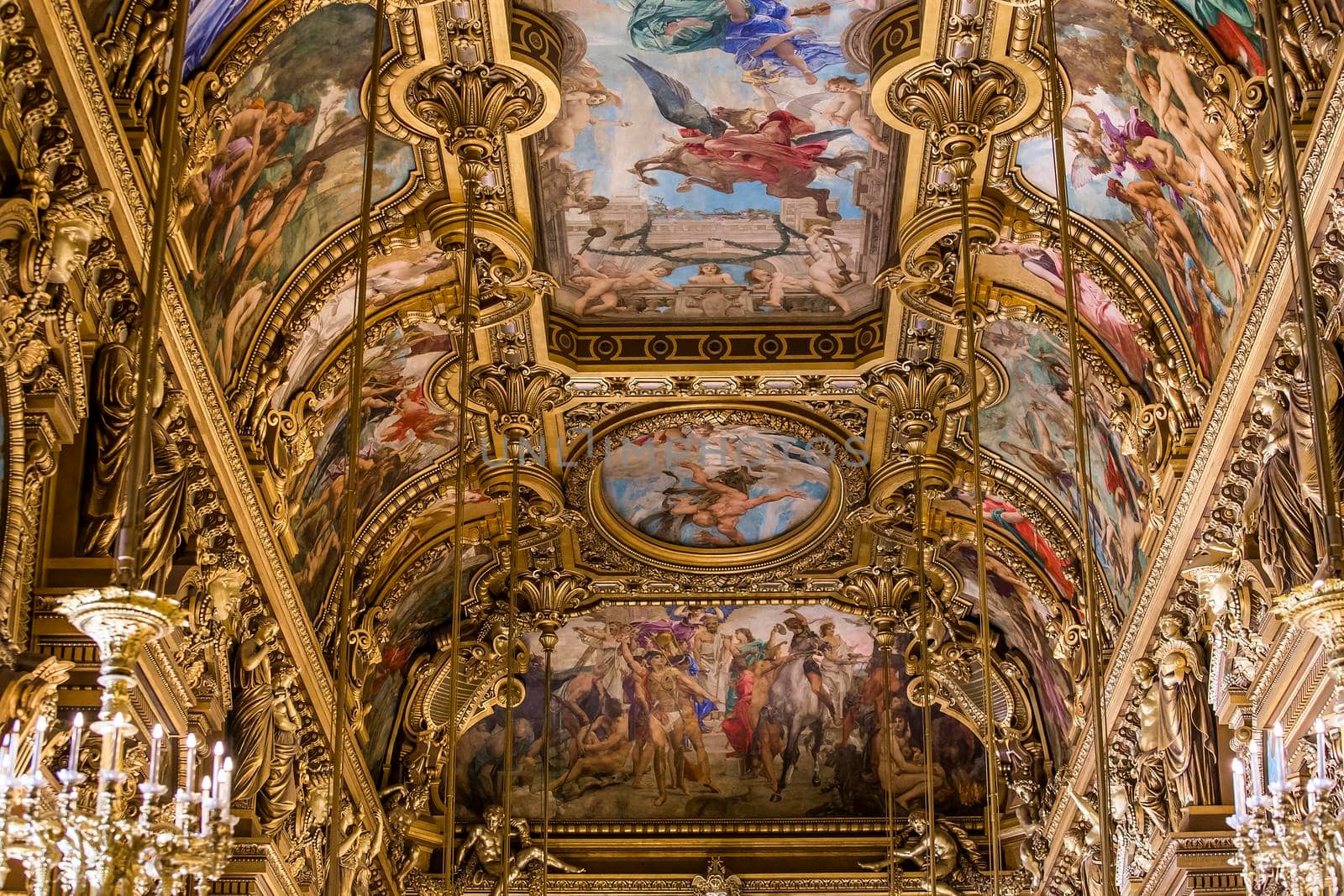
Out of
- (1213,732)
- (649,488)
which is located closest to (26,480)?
(1213,732)

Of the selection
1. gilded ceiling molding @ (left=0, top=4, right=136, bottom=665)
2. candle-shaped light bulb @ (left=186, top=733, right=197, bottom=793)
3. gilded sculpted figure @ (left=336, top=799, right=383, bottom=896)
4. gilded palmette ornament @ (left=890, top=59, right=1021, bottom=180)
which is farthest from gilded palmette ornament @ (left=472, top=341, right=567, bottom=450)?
candle-shaped light bulb @ (left=186, top=733, right=197, bottom=793)

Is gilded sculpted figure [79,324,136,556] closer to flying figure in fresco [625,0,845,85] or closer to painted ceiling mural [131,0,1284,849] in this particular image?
painted ceiling mural [131,0,1284,849]

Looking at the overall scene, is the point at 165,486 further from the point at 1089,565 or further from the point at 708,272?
the point at 708,272

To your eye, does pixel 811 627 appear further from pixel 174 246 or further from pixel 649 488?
pixel 174 246

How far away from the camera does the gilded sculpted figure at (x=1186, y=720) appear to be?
52.7ft

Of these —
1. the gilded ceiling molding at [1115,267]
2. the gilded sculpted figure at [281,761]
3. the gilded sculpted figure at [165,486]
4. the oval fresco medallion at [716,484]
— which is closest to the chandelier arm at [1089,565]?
the gilded ceiling molding at [1115,267]

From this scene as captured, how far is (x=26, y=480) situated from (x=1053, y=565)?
13.1 m

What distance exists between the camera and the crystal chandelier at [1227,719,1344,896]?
28.0 feet

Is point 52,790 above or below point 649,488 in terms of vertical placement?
below

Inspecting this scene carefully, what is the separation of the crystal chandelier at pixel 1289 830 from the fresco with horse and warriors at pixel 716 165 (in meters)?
7.32

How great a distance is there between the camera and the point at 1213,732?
52.6 feet

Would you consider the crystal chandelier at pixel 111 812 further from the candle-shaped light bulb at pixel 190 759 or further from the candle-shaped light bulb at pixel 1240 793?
the candle-shaped light bulb at pixel 1240 793

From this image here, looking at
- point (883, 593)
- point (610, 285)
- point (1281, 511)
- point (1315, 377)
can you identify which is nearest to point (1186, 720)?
point (1281, 511)

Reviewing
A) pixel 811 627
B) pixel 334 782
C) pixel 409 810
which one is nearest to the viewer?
pixel 334 782
